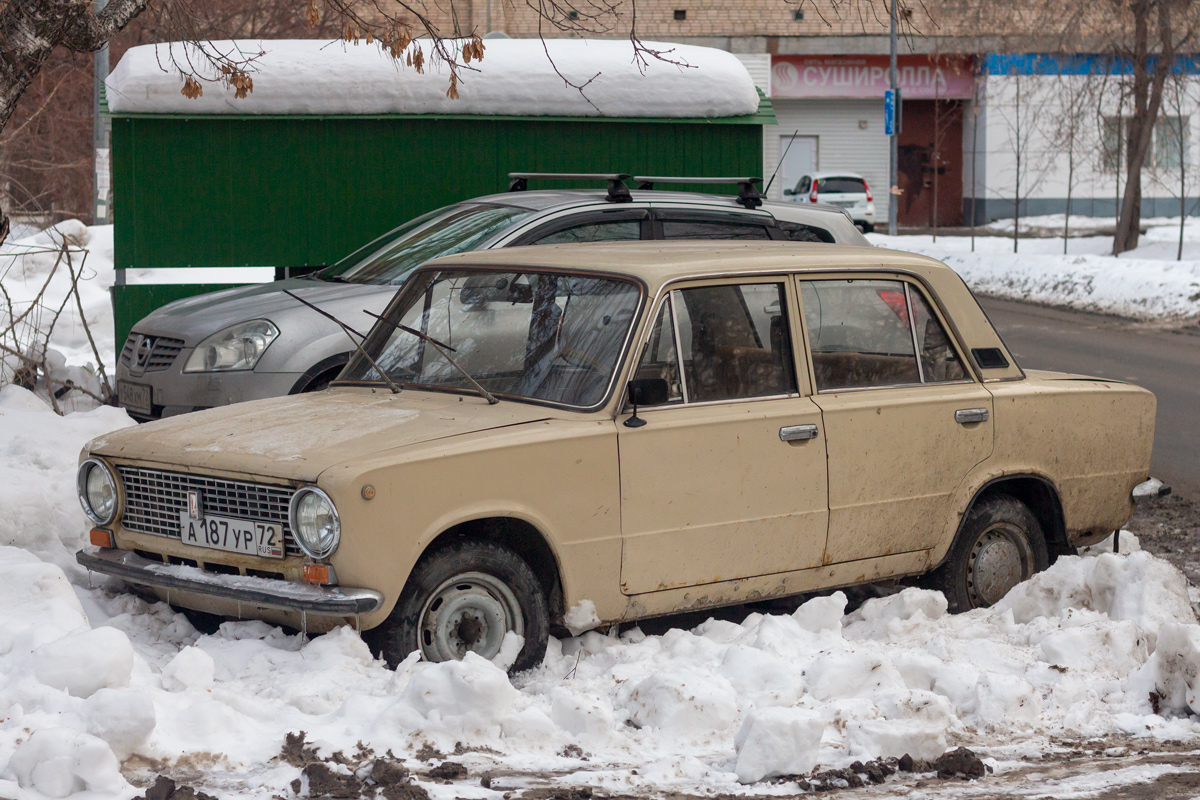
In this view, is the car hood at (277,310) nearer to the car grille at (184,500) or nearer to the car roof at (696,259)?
the car roof at (696,259)

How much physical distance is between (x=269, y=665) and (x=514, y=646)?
0.79 meters

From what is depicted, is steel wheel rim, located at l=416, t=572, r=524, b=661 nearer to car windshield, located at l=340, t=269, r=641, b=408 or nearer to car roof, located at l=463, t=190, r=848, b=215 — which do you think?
car windshield, located at l=340, t=269, r=641, b=408

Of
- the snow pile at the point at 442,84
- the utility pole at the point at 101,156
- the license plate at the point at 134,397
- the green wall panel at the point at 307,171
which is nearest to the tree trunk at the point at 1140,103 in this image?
the snow pile at the point at 442,84

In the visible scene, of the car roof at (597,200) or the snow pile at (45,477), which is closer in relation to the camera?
the snow pile at (45,477)

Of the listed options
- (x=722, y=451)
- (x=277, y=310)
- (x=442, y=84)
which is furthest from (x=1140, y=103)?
(x=722, y=451)

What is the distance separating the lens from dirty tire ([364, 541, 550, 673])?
455 cm

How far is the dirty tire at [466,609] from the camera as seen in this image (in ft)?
14.9

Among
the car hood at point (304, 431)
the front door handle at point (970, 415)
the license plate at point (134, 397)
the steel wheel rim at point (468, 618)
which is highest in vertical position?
the car hood at point (304, 431)

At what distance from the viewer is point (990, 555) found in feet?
19.5

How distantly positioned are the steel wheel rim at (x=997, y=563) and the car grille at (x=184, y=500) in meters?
2.88

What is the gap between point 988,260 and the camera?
26.0m

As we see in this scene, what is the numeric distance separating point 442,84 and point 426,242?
2937mm

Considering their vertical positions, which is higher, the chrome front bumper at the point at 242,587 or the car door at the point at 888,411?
A: the car door at the point at 888,411

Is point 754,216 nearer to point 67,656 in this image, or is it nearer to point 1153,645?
point 1153,645
